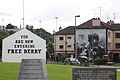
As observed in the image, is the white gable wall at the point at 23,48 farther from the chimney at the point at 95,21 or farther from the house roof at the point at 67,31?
the house roof at the point at 67,31

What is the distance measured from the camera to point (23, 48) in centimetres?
1672

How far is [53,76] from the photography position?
24750 millimetres

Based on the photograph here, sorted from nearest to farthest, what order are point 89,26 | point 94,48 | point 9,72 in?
point 9,72, point 94,48, point 89,26

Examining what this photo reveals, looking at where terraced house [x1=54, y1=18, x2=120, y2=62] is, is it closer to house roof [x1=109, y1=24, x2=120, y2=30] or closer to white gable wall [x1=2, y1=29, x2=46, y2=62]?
house roof [x1=109, y1=24, x2=120, y2=30]

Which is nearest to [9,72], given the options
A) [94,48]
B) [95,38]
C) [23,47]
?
[23,47]

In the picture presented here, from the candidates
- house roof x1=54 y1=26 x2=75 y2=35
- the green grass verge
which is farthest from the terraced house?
the green grass verge

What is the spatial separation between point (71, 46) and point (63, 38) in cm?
285

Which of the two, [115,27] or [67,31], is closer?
[115,27]

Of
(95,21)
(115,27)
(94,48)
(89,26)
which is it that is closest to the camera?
(94,48)

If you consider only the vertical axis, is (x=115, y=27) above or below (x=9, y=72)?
above

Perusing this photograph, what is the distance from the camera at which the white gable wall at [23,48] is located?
16.8 meters

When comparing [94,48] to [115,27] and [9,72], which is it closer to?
[115,27]

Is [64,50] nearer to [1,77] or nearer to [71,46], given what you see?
[71,46]

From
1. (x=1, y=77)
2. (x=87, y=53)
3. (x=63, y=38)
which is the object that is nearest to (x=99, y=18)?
(x=87, y=53)
